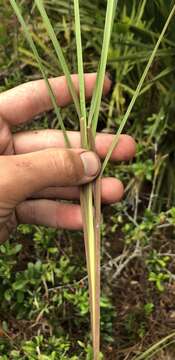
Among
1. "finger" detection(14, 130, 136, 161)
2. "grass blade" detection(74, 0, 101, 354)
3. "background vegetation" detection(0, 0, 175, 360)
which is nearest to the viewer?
"grass blade" detection(74, 0, 101, 354)

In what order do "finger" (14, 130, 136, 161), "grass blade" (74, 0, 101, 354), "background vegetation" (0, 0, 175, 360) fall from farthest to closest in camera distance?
"background vegetation" (0, 0, 175, 360)
"finger" (14, 130, 136, 161)
"grass blade" (74, 0, 101, 354)

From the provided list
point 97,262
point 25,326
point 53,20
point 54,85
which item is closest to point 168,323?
point 25,326

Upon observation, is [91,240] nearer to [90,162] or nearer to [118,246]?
[90,162]

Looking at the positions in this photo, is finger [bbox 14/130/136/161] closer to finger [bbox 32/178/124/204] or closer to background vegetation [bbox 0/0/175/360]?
finger [bbox 32/178/124/204]

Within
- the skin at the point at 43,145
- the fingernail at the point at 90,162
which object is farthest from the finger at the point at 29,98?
the fingernail at the point at 90,162

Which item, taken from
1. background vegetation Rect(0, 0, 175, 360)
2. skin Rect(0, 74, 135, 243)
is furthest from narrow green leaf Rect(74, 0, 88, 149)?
background vegetation Rect(0, 0, 175, 360)

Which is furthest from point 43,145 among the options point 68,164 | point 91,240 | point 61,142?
point 91,240

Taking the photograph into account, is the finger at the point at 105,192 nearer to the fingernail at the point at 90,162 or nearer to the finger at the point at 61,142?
→ the finger at the point at 61,142

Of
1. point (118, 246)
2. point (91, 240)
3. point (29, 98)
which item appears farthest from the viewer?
point (118, 246)
